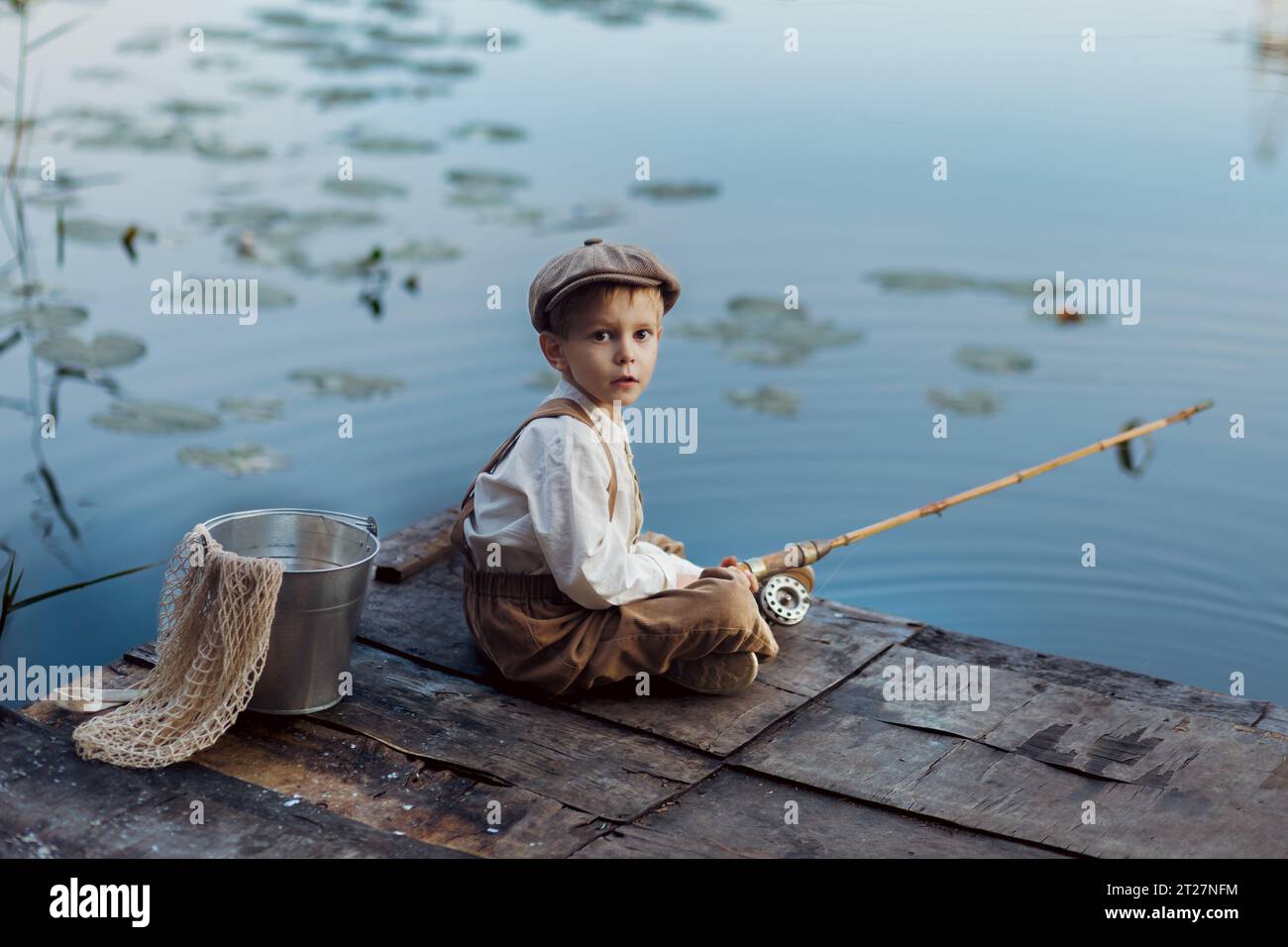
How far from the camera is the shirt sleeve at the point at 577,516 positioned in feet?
8.65

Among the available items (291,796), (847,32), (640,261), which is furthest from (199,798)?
(847,32)

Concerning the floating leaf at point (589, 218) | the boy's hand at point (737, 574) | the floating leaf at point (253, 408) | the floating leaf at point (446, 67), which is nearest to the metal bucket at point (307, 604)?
the boy's hand at point (737, 574)

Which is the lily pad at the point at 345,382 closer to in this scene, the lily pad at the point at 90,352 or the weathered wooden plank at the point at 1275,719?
the lily pad at the point at 90,352

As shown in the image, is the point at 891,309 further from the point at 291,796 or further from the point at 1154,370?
the point at 291,796

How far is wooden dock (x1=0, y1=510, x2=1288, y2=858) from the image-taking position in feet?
7.59

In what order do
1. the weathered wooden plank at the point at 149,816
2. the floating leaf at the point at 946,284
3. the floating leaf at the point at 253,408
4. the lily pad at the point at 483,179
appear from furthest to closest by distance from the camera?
the lily pad at the point at 483,179
the floating leaf at the point at 946,284
the floating leaf at the point at 253,408
the weathered wooden plank at the point at 149,816

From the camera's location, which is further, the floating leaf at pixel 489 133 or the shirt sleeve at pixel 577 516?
the floating leaf at pixel 489 133

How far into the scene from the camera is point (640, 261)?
2691 mm

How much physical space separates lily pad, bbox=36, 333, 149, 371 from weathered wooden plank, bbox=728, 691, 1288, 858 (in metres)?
3.50

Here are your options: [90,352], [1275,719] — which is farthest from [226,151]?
[1275,719]

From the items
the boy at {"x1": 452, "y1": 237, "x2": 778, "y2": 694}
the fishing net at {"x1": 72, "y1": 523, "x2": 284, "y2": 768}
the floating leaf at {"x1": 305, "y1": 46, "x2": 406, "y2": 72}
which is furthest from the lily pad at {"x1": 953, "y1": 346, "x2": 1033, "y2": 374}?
the floating leaf at {"x1": 305, "y1": 46, "x2": 406, "y2": 72}

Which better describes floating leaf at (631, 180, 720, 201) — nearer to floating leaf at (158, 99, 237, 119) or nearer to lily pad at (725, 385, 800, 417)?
lily pad at (725, 385, 800, 417)

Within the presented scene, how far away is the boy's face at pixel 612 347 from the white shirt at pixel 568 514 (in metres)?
0.05

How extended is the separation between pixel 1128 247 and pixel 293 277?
152 inches
